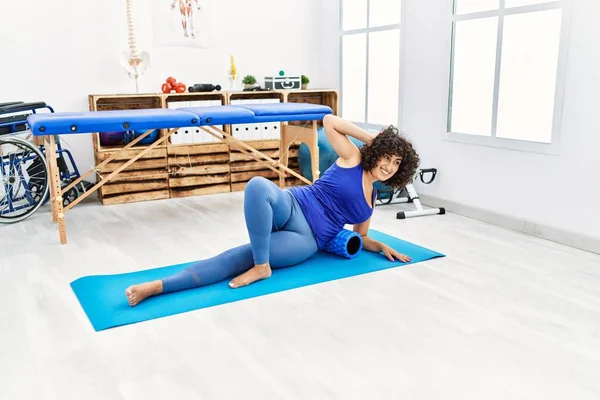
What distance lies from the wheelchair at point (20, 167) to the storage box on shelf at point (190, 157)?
1.62 ft

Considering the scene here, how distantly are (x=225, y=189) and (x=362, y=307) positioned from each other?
271cm

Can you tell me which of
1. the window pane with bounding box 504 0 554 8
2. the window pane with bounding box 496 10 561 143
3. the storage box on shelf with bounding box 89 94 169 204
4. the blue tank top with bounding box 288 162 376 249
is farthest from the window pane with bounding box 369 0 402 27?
the blue tank top with bounding box 288 162 376 249

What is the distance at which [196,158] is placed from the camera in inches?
187

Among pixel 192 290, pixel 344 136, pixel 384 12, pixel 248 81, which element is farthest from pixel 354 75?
pixel 192 290

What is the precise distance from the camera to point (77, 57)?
4.48 m

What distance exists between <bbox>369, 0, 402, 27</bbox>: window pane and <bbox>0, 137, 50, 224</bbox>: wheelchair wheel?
9.60 ft

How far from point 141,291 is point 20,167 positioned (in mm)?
1961

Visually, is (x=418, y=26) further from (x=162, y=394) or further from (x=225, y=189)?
(x=162, y=394)

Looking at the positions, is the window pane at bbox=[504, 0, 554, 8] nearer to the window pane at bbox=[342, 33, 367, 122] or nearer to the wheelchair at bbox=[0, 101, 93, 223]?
the window pane at bbox=[342, 33, 367, 122]

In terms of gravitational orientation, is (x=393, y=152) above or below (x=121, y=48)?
below

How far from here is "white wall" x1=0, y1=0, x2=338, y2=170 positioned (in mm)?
4293

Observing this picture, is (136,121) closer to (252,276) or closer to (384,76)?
(252,276)

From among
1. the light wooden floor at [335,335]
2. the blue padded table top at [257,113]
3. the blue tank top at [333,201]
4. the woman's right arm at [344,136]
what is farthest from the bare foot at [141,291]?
the blue padded table top at [257,113]

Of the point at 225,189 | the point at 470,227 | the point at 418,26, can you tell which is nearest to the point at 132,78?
the point at 225,189
